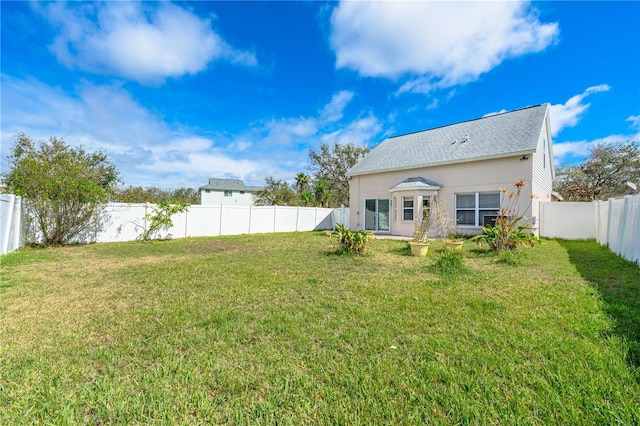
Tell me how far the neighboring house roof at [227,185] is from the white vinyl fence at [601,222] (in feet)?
126

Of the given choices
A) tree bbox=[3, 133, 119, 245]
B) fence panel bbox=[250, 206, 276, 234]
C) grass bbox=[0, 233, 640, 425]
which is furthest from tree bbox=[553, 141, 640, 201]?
tree bbox=[3, 133, 119, 245]

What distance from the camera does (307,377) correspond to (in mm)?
2232

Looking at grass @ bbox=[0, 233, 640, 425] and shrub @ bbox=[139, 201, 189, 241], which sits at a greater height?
shrub @ bbox=[139, 201, 189, 241]

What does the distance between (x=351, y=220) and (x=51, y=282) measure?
14.7 m

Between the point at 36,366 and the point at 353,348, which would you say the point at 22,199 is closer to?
the point at 36,366

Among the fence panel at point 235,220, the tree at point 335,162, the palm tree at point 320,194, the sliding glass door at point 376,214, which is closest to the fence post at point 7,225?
the fence panel at point 235,220

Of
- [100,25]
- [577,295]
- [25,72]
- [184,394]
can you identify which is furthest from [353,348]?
[25,72]

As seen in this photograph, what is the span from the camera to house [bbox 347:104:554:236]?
38.9 ft

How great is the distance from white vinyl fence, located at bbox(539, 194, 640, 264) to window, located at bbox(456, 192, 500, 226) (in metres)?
2.42

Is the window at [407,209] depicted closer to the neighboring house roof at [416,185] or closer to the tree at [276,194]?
the neighboring house roof at [416,185]

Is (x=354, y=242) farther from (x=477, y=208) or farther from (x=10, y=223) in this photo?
(x=10, y=223)

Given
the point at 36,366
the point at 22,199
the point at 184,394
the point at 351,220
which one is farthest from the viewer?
the point at 351,220

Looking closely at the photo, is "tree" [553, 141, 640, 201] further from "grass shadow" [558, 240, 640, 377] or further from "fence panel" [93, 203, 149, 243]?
"fence panel" [93, 203, 149, 243]

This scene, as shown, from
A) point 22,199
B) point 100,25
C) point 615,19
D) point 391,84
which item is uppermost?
point 391,84
